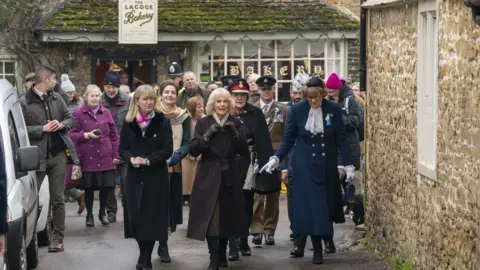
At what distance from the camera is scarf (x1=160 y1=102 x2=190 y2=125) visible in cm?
1401

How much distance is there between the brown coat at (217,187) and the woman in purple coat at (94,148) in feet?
14.2

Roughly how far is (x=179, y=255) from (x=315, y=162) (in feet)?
6.41

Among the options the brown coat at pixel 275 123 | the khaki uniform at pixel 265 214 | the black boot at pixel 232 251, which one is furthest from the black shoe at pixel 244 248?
the brown coat at pixel 275 123

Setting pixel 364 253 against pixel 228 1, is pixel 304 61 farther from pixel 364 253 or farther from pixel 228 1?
pixel 364 253

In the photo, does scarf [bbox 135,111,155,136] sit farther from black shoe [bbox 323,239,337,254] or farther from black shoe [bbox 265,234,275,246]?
black shoe [bbox 265,234,275,246]

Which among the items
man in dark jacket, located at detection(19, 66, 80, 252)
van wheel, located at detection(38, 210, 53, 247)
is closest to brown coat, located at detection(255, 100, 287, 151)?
man in dark jacket, located at detection(19, 66, 80, 252)

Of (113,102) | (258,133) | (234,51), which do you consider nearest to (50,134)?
(258,133)

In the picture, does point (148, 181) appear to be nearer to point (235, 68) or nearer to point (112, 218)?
point (112, 218)

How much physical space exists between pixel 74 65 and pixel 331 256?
14.3 m

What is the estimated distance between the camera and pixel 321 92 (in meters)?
13.3

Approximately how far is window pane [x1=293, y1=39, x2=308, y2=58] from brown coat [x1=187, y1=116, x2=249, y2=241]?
49.5ft

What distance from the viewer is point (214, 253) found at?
12391 millimetres

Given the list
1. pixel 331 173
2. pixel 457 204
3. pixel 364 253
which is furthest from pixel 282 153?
pixel 457 204

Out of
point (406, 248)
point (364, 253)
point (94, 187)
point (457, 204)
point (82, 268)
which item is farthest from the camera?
point (94, 187)
